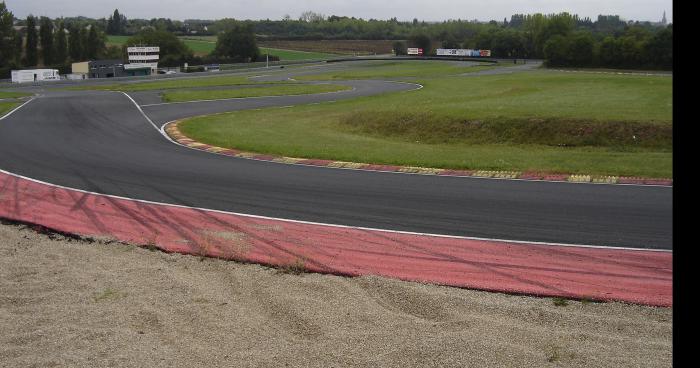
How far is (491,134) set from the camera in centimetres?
2391

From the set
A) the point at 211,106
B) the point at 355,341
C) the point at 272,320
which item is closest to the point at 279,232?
the point at 272,320

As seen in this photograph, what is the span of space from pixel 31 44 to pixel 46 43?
2409 mm

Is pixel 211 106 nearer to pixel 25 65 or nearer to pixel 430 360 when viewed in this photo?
pixel 430 360

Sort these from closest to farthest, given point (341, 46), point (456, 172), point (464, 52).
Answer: point (456, 172) → point (464, 52) → point (341, 46)

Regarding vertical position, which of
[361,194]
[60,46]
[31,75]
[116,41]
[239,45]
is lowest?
[361,194]

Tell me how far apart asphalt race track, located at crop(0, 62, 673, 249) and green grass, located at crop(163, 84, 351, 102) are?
22.8 m

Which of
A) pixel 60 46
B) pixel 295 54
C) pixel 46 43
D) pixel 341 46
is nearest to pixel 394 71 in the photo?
pixel 295 54

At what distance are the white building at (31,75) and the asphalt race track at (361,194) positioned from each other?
7036 cm

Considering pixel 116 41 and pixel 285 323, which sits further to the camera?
pixel 116 41

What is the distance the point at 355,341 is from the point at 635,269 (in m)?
4.76

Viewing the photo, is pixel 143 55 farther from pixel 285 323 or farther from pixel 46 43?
pixel 285 323

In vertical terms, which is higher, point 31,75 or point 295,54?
point 295,54

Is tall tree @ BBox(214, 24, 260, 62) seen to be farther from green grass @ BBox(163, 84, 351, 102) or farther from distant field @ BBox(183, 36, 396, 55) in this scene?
green grass @ BBox(163, 84, 351, 102)
